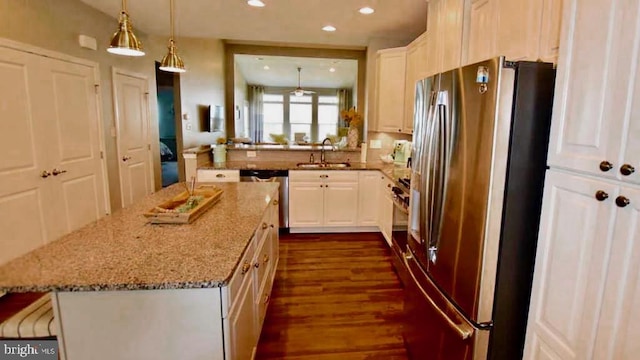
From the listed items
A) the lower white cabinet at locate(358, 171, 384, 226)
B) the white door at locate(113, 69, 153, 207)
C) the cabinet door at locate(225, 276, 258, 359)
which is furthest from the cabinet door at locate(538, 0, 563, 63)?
the white door at locate(113, 69, 153, 207)

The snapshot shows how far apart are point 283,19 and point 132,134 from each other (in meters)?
2.39

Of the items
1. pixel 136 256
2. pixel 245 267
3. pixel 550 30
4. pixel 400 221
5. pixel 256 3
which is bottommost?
pixel 400 221

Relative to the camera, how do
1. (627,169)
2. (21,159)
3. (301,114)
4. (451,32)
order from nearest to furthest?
(627,169), (451,32), (21,159), (301,114)

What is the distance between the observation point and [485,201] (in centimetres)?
135

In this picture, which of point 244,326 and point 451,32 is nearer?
point 244,326

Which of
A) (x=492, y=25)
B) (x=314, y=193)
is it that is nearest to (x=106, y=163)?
(x=314, y=193)

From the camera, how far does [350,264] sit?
338 centimetres

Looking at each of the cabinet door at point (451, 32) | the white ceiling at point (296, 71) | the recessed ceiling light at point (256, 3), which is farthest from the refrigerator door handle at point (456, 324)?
the white ceiling at point (296, 71)

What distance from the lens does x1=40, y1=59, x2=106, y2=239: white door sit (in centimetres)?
310

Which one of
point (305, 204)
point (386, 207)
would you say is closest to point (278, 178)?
point (305, 204)

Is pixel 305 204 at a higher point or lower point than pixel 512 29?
lower

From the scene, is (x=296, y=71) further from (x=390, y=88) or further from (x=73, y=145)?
(x=73, y=145)

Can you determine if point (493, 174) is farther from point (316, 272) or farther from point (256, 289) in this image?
point (316, 272)

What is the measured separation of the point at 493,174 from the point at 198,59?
19.0 feet
